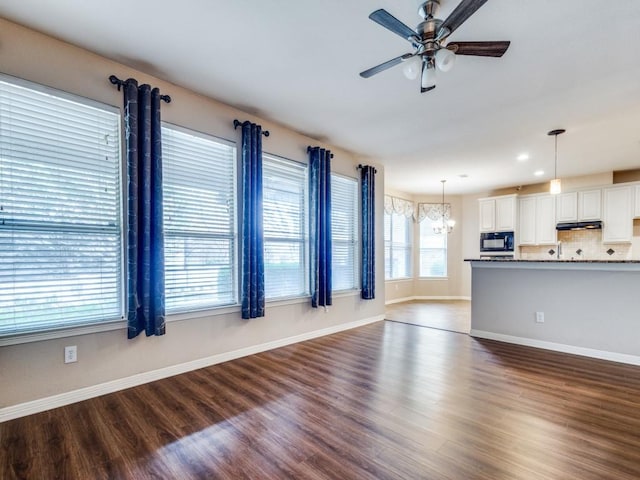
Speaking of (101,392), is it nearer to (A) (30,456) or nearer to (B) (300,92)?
(A) (30,456)

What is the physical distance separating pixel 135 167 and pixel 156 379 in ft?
6.51

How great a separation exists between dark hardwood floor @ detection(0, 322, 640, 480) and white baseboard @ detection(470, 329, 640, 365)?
185 millimetres

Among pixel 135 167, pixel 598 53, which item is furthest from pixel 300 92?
pixel 598 53

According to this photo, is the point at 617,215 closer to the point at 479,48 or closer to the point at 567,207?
the point at 567,207

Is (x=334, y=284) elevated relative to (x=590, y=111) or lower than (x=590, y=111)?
lower

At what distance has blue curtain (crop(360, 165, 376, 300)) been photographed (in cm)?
527

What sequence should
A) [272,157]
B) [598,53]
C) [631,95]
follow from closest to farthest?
[598,53] < [631,95] < [272,157]

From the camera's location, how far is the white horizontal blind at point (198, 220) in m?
3.14

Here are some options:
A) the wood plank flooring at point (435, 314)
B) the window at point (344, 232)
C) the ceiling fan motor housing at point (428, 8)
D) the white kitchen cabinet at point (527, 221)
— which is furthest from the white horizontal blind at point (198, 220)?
the white kitchen cabinet at point (527, 221)

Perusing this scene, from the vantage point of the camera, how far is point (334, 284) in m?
4.95

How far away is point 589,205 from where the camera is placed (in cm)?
612

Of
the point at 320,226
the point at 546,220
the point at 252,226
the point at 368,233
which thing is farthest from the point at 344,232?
the point at 546,220

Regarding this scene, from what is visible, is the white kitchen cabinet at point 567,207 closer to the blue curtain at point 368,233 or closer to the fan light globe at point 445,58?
the blue curtain at point 368,233

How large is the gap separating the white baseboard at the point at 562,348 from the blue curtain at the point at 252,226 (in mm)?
3274
